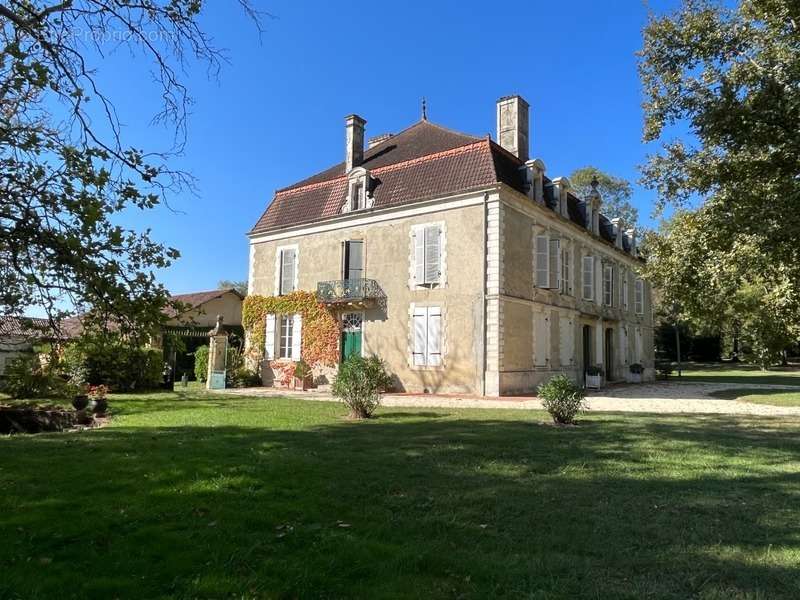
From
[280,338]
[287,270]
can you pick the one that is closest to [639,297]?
[287,270]

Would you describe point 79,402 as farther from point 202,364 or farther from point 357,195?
point 357,195

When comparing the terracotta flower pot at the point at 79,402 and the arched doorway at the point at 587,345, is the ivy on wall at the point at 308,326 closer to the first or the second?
the terracotta flower pot at the point at 79,402

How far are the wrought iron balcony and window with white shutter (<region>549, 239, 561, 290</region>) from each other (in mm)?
5657

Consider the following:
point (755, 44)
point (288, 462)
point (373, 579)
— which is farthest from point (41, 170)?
point (755, 44)

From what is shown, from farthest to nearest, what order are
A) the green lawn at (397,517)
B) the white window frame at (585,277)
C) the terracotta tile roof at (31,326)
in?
the white window frame at (585,277), the terracotta tile roof at (31,326), the green lawn at (397,517)

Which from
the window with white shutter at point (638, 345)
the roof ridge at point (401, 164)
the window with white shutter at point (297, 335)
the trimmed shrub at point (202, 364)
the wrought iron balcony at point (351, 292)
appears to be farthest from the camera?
the window with white shutter at point (638, 345)

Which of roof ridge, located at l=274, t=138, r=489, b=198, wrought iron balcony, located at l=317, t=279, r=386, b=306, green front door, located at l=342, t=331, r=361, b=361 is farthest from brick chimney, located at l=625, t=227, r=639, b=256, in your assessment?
green front door, located at l=342, t=331, r=361, b=361

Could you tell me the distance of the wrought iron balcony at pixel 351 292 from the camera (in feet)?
59.7

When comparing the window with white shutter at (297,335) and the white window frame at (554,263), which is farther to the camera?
the window with white shutter at (297,335)

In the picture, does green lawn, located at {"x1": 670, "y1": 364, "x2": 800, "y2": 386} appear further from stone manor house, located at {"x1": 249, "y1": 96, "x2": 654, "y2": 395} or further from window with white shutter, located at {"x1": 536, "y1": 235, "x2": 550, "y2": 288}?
window with white shutter, located at {"x1": 536, "y1": 235, "x2": 550, "y2": 288}

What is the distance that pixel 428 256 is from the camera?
17219 mm

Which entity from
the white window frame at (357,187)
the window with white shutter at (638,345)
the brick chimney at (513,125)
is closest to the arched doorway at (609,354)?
the window with white shutter at (638,345)

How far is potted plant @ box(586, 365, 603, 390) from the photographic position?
1969 centimetres

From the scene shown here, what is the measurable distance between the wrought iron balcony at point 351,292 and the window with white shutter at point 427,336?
5.14 feet
